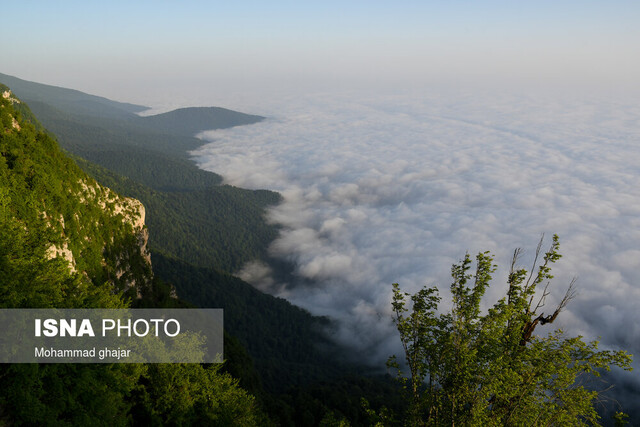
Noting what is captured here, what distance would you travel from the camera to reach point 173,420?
31.7 m

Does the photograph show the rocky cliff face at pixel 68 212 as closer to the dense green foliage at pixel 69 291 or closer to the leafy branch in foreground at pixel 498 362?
the dense green foliage at pixel 69 291

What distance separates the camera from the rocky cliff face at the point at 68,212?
3753 cm

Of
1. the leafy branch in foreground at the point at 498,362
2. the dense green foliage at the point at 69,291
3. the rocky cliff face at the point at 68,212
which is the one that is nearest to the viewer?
the leafy branch in foreground at the point at 498,362

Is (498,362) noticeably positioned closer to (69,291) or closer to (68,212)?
(69,291)

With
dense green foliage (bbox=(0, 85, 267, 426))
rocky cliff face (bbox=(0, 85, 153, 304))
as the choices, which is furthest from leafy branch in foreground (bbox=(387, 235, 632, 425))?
rocky cliff face (bbox=(0, 85, 153, 304))

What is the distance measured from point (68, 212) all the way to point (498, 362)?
53.8 m

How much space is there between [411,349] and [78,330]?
2222 centimetres

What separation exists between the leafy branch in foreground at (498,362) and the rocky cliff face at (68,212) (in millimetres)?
26927

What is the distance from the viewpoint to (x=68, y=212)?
48.7 meters

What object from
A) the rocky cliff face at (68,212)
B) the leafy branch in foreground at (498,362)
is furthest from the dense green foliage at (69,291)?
the leafy branch in foreground at (498,362)

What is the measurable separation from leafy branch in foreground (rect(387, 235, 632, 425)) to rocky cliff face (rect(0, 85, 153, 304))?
26.9 metres

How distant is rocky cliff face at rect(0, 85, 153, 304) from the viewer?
3753 cm

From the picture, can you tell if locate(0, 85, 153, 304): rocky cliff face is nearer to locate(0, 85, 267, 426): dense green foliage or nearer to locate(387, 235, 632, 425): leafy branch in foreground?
locate(0, 85, 267, 426): dense green foliage

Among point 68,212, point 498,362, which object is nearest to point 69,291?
point 68,212
